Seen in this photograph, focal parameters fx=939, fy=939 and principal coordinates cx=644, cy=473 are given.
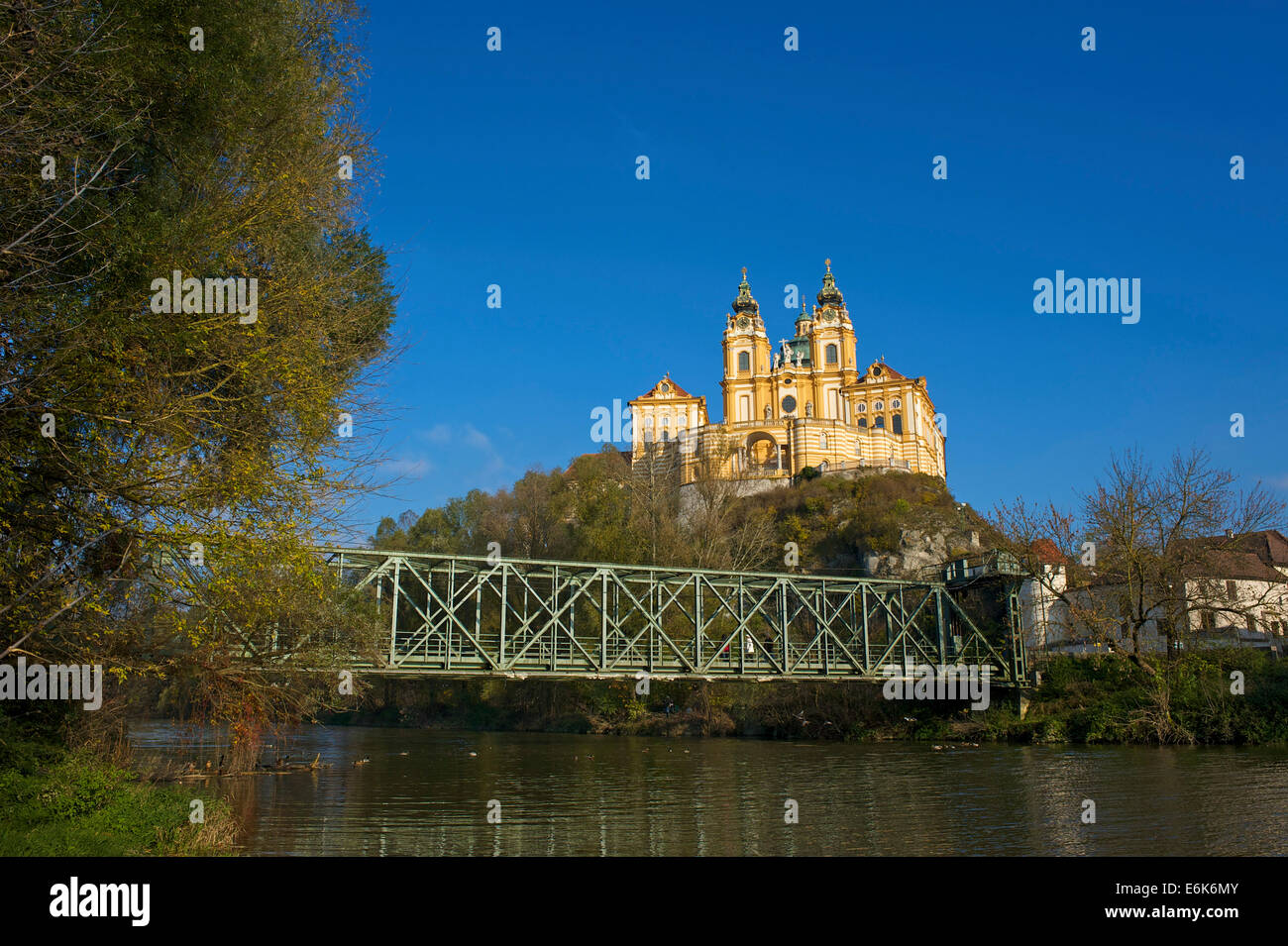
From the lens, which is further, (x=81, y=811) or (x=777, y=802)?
(x=777, y=802)

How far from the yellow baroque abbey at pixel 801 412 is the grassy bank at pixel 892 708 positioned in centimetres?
3454

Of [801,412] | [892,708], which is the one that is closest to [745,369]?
[801,412]

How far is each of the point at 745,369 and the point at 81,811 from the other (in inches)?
3788

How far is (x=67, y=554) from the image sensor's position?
40.5ft

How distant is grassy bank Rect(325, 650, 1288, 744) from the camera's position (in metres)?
32.7

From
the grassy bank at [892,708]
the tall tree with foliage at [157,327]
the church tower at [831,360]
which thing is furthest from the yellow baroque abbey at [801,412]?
the tall tree with foliage at [157,327]

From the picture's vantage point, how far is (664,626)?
4475 cm

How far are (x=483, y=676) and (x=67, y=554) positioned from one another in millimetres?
18670

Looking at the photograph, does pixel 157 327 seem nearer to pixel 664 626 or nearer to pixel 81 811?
pixel 81 811

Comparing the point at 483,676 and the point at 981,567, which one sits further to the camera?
the point at 981,567
